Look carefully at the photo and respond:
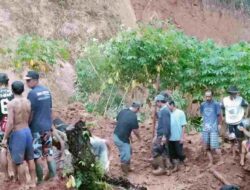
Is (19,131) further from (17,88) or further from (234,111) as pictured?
(234,111)

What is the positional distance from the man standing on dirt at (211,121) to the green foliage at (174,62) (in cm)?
301

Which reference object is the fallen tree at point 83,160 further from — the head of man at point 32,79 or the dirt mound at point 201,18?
the dirt mound at point 201,18

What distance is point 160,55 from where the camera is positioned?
1678cm

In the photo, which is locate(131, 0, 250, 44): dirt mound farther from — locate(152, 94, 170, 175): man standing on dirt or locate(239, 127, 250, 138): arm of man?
locate(239, 127, 250, 138): arm of man

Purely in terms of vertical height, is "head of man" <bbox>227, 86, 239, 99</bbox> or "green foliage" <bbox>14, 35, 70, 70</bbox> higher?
"green foliage" <bbox>14, 35, 70, 70</bbox>

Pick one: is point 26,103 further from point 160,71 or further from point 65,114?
point 160,71

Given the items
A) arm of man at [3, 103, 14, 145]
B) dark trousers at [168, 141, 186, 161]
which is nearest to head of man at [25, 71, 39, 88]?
arm of man at [3, 103, 14, 145]

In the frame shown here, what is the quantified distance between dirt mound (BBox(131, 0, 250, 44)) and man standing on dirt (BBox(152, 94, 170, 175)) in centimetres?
2168

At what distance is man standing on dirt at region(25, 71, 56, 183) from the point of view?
1001cm

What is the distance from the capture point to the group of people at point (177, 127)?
13.2m

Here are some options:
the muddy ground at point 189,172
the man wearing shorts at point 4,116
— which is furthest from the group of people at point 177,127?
the man wearing shorts at point 4,116

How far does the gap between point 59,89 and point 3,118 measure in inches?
473

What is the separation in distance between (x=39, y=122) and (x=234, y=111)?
475 cm

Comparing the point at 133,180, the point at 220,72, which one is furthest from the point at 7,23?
the point at 133,180
